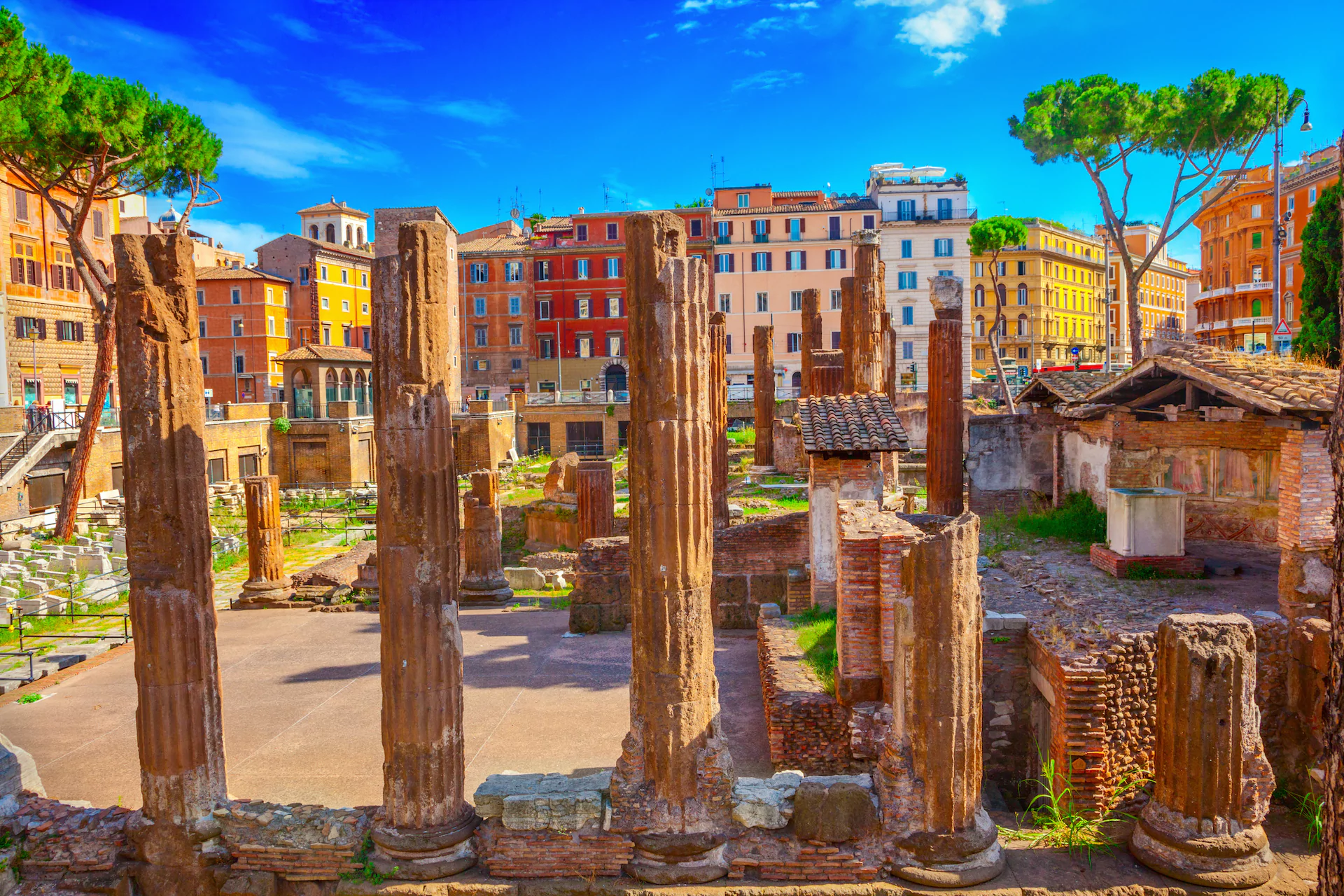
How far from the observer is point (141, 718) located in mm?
6852

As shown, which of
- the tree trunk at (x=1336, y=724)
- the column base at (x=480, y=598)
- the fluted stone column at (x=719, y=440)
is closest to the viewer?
the tree trunk at (x=1336, y=724)

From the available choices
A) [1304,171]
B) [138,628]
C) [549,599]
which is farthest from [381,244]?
[138,628]

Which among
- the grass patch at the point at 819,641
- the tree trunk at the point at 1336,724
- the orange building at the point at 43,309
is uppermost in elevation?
the orange building at the point at 43,309

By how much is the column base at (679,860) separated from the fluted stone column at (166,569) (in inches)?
126

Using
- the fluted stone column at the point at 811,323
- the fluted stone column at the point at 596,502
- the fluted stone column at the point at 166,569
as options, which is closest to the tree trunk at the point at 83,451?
the fluted stone column at the point at 596,502

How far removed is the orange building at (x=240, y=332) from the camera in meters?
47.4

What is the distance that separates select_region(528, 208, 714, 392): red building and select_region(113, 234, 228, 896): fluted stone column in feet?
136

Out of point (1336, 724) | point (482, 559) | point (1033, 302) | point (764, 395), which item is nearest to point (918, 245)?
point (1033, 302)

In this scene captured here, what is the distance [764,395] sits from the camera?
83.2 feet

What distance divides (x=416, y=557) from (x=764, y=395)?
19471mm

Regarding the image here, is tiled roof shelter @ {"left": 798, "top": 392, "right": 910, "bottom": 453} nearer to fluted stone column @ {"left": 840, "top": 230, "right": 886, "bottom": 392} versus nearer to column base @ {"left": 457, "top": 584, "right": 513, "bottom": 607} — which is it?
fluted stone column @ {"left": 840, "top": 230, "right": 886, "bottom": 392}

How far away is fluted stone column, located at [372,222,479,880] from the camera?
6496mm

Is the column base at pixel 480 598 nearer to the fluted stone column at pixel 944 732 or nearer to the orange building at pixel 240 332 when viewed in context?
the fluted stone column at pixel 944 732

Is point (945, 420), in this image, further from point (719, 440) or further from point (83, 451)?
point (83, 451)
